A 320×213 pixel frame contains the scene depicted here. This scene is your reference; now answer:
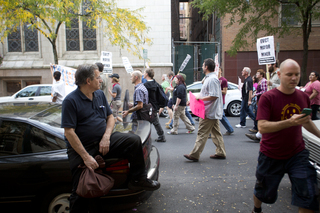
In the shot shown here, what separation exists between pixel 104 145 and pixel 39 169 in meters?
0.91

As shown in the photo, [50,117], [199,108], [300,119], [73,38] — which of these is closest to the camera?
[300,119]

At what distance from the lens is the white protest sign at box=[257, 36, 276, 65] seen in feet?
23.4

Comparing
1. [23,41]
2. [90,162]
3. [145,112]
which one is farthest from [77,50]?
[90,162]

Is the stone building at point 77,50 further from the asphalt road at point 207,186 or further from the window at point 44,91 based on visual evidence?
the asphalt road at point 207,186

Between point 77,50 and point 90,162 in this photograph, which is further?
point 77,50

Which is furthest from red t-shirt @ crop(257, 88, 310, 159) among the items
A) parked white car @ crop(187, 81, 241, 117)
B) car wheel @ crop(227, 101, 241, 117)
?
car wheel @ crop(227, 101, 241, 117)

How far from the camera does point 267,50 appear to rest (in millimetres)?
7254

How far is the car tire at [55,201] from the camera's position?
112 inches

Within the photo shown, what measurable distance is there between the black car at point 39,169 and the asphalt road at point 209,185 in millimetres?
805

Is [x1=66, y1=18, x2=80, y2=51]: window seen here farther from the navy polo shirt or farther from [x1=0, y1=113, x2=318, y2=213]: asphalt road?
the navy polo shirt

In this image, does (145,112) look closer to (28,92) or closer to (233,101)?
(233,101)

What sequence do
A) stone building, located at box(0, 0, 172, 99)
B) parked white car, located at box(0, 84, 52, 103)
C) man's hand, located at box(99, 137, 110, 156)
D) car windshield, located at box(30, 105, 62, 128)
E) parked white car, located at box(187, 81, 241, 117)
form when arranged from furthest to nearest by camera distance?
1. stone building, located at box(0, 0, 172, 99)
2. parked white car, located at box(187, 81, 241, 117)
3. parked white car, located at box(0, 84, 52, 103)
4. car windshield, located at box(30, 105, 62, 128)
5. man's hand, located at box(99, 137, 110, 156)

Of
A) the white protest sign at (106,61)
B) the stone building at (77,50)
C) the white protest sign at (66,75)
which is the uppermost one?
the stone building at (77,50)

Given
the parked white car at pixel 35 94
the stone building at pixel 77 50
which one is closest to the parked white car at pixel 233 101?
the parked white car at pixel 35 94
